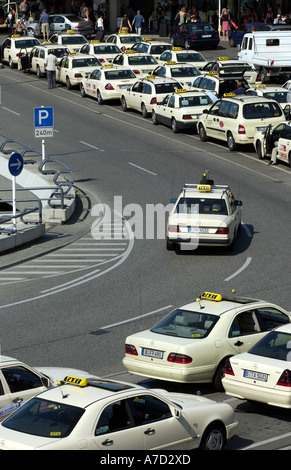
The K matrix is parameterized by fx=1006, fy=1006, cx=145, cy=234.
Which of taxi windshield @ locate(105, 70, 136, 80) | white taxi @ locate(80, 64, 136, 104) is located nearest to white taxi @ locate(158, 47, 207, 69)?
white taxi @ locate(80, 64, 136, 104)

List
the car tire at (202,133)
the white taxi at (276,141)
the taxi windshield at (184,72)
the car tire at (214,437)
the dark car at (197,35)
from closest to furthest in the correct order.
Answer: the car tire at (214,437)
the white taxi at (276,141)
the car tire at (202,133)
the taxi windshield at (184,72)
the dark car at (197,35)

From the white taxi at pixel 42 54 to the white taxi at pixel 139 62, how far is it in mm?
3089

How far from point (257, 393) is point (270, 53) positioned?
36.1 m

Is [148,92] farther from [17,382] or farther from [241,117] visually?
[17,382]

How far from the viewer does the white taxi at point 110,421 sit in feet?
34.7

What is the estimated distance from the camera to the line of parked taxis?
33469mm

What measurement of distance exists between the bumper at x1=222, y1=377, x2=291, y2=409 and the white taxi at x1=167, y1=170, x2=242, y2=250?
930cm

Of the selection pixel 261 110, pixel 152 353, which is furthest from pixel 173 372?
pixel 261 110

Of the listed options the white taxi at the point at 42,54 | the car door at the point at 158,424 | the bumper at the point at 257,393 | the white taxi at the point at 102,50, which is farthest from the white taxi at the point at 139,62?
the car door at the point at 158,424

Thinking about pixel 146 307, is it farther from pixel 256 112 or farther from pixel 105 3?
pixel 105 3

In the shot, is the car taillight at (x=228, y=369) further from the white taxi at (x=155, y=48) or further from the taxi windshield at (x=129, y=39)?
the taxi windshield at (x=129, y=39)

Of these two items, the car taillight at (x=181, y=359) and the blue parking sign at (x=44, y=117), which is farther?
the blue parking sign at (x=44, y=117)

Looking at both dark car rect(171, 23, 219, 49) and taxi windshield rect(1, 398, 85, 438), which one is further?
dark car rect(171, 23, 219, 49)

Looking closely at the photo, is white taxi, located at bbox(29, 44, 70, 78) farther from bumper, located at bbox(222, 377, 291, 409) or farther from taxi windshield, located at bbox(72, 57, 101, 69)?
bumper, located at bbox(222, 377, 291, 409)
